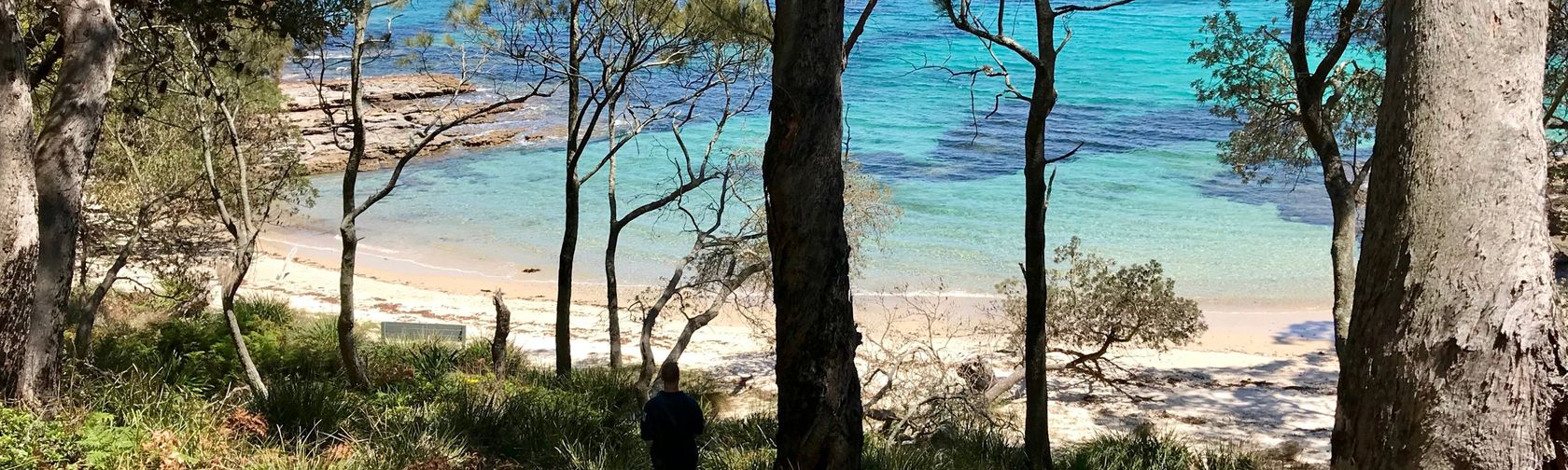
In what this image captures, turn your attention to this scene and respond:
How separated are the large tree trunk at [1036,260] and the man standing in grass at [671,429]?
3529mm

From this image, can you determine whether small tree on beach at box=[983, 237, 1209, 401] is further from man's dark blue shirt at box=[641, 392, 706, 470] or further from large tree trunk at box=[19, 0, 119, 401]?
large tree trunk at box=[19, 0, 119, 401]

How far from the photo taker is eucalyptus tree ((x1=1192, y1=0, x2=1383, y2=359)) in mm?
10508

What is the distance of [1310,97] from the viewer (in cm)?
1062

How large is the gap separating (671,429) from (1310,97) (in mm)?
7507

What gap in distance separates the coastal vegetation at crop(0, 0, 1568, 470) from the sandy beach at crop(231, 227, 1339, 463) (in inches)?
9.2

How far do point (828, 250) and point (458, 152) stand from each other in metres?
38.6

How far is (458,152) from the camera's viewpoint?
4278cm

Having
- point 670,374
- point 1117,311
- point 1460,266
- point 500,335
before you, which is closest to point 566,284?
point 500,335

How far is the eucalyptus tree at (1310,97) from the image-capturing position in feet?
34.5

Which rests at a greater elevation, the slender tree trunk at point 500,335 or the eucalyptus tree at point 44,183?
the eucalyptus tree at point 44,183

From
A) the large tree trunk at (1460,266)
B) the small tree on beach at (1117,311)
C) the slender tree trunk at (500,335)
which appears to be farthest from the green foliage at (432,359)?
the large tree trunk at (1460,266)

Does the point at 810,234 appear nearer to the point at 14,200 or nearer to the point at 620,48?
the point at 14,200

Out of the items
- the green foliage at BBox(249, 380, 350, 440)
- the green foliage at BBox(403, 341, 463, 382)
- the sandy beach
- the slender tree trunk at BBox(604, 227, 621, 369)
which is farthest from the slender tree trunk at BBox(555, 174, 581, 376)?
the green foliage at BBox(249, 380, 350, 440)

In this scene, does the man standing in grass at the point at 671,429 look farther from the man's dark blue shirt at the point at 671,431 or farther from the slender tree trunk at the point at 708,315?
the slender tree trunk at the point at 708,315
